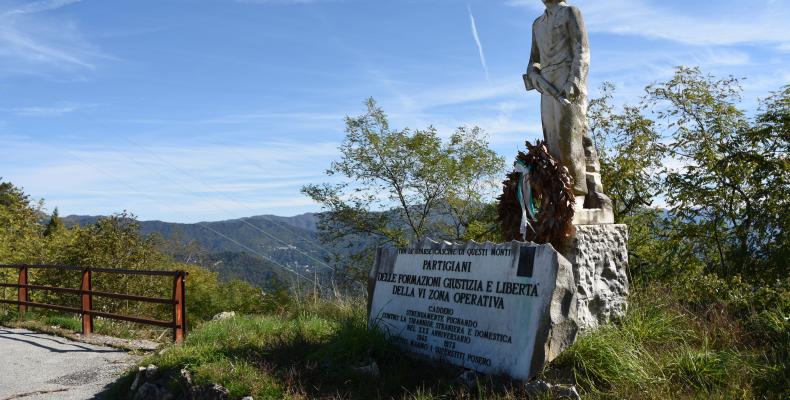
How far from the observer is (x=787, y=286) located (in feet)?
22.9

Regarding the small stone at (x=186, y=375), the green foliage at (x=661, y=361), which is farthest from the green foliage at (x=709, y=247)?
the small stone at (x=186, y=375)

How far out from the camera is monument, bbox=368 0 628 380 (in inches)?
217

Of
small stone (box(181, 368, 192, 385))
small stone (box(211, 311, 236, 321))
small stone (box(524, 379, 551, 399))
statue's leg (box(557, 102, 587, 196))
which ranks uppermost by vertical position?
statue's leg (box(557, 102, 587, 196))

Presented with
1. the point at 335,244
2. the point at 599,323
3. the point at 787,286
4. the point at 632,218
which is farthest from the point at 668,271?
the point at 335,244

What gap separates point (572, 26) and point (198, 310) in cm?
1479

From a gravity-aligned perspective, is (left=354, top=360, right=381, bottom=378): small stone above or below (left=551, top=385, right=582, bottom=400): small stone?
below

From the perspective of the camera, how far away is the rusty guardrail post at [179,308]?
9086 millimetres

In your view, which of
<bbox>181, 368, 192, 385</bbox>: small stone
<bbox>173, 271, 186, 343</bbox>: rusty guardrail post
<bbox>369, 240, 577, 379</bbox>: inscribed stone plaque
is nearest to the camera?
<bbox>369, 240, 577, 379</bbox>: inscribed stone plaque

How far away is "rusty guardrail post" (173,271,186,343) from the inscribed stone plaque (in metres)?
3.13

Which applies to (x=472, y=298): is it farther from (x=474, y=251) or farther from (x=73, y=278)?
(x=73, y=278)

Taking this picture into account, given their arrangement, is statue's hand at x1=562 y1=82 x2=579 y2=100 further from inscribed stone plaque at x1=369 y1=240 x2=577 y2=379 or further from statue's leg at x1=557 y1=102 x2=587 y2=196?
inscribed stone plaque at x1=369 y1=240 x2=577 y2=379

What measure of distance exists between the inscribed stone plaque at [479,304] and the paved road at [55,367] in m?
3.52

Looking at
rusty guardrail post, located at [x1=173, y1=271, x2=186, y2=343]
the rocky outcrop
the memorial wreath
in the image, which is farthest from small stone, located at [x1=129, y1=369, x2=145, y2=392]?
the memorial wreath

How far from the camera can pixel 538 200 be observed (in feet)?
23.7
